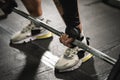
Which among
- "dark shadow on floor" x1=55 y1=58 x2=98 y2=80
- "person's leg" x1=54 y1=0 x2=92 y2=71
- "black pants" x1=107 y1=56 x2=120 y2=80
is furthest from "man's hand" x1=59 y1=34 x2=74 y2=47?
"black pants" x1=107 y1=56 x2=120 y2=80

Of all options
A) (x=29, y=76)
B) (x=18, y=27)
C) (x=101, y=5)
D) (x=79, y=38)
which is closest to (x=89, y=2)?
(x=101, y=5)

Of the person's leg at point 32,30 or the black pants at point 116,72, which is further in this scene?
the person's leg at point 32,30

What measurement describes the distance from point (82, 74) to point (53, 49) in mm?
368

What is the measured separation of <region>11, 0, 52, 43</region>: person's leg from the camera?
5.62ft

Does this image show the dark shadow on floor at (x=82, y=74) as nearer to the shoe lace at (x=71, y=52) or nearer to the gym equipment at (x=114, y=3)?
the shoe lace at (x=71, y=52)

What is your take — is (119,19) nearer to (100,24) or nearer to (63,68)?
(100,24)

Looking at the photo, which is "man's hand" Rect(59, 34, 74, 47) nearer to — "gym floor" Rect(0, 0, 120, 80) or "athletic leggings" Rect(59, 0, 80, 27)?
"athletic leggings" Rect(59, 0, 80, 27)

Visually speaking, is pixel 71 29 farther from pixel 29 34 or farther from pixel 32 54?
pixel 29 34

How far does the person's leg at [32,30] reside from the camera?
1.71 m

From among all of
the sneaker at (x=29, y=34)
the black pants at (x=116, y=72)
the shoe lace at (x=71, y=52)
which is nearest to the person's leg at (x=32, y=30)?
the sneaker at (x=29, y=34)

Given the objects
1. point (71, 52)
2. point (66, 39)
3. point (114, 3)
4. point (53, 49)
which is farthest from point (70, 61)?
point (114, 3)

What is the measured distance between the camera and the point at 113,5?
8.09 ft

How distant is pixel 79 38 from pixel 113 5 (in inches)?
46.7

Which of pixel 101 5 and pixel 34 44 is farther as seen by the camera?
pixel 101 5
